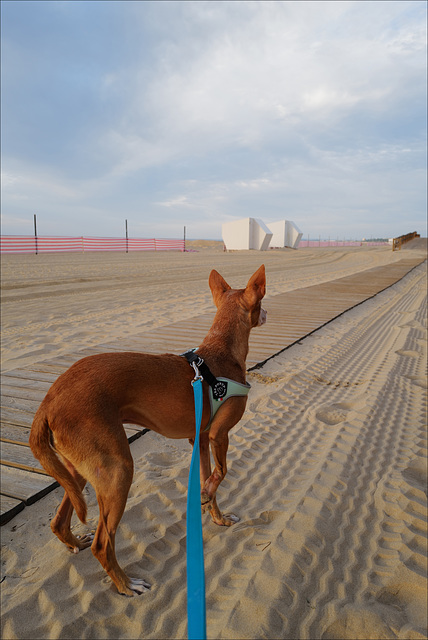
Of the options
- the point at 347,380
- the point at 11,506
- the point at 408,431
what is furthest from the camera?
the point at 347,380

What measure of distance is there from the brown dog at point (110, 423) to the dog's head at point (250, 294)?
1.71 ft

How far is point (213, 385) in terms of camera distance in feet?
7.15

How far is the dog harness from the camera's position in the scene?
7.03 feet

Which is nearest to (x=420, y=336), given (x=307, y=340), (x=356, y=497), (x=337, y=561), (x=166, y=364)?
(x=307, y=340)

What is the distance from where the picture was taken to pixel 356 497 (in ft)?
9.61

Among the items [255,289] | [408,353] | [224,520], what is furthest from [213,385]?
[408,353]

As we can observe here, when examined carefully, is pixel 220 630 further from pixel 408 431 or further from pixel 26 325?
pixel 26 325

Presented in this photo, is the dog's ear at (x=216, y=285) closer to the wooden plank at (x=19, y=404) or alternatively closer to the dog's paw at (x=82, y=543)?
the dog's paw at (x=82, y=543)

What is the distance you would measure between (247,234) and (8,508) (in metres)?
48.7

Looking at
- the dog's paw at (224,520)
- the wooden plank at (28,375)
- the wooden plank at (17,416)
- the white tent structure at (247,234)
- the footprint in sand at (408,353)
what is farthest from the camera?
the white tent structure at (247,234)

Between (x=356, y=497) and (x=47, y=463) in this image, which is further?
(x=356, y=497)

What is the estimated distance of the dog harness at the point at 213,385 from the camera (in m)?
2.14

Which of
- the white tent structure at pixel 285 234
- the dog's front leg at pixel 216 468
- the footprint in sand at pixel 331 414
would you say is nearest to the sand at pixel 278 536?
the footprint in sand at pixel 331 414

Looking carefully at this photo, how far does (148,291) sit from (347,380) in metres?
8.58
